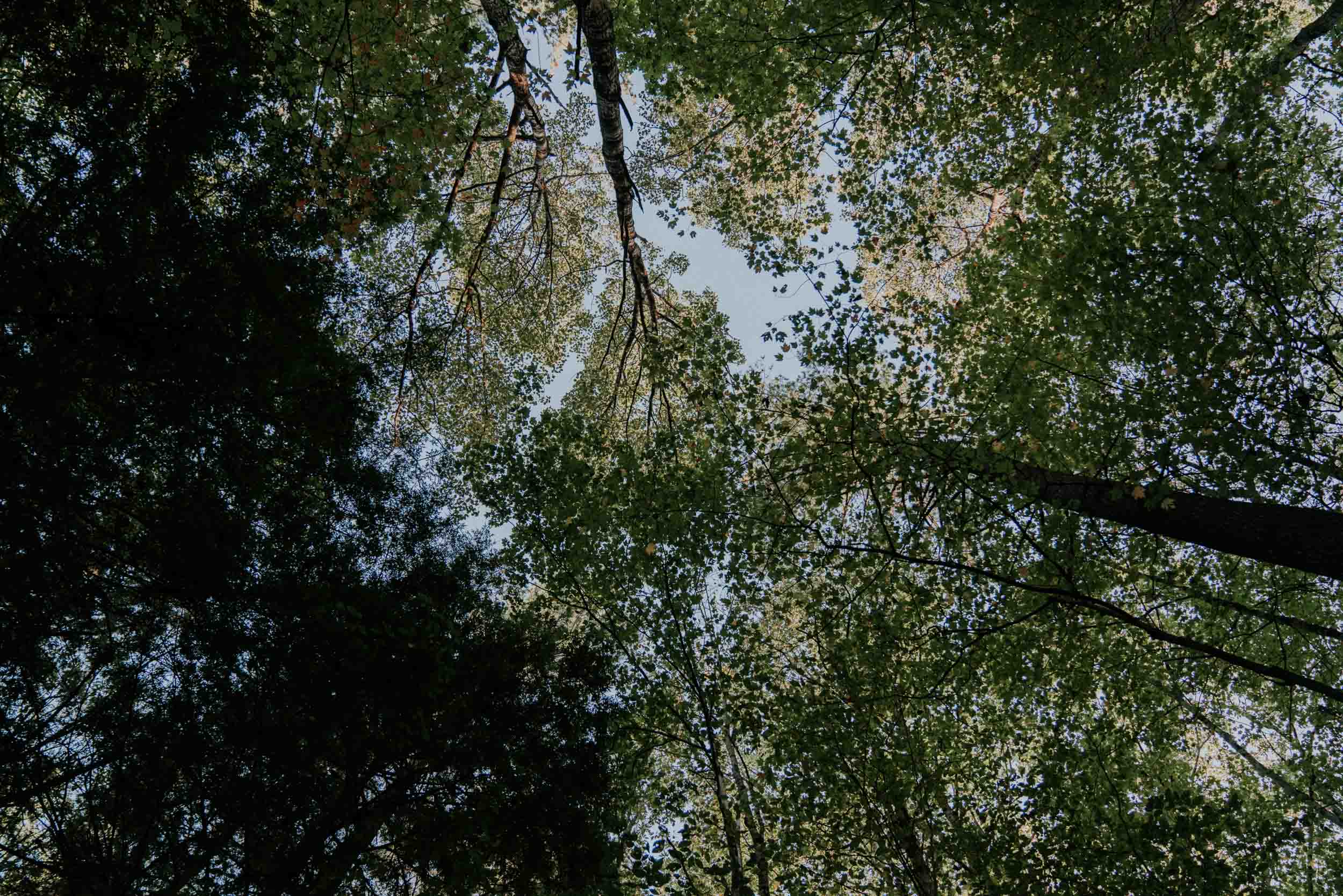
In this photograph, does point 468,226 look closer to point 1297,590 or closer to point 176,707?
point 176,707

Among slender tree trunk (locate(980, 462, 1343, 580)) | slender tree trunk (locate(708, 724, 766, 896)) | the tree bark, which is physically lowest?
slender tree trunk (locate(708, 724, 766, 896))

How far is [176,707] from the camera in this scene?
8062 millimetres

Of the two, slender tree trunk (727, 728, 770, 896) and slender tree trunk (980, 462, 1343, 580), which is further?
slender tree trunk (727, 728, 770, 896)

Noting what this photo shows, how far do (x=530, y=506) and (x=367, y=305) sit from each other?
4397mm

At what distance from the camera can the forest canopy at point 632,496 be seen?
715 centimetres

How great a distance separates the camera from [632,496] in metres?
10.8

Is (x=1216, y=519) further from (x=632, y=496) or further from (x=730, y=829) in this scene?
(x=632, y=496)

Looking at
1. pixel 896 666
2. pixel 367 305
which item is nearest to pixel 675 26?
pixel 367 305

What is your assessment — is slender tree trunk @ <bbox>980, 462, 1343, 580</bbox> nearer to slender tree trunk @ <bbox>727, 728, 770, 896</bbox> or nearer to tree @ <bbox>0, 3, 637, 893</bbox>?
slender tree trunk @ <bbox>727, 728, 770, 896</bbox>

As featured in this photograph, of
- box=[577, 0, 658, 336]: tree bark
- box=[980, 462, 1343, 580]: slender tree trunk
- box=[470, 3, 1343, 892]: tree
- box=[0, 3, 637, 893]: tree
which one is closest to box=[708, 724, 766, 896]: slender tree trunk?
box=[470, 3, 1343, 892]: tree

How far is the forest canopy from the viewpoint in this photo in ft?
23.5

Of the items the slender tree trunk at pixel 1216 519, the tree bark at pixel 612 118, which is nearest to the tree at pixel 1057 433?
the slender tree trunk at pixel 1216 519

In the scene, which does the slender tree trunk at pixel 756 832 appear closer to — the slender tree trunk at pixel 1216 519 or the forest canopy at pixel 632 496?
the forest canopy at pixel 632 496

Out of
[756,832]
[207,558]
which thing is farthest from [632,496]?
[207,558]
